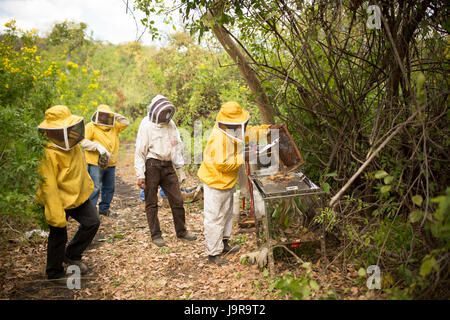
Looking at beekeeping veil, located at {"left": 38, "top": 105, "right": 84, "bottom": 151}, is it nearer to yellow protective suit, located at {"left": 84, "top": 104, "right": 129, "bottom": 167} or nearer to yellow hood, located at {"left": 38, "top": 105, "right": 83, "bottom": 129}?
yellow hood, located at {"left": 38, "top": 105, "right": 83, "bottom": 129}

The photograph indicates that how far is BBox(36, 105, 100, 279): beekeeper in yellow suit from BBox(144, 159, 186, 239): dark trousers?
3.23ft

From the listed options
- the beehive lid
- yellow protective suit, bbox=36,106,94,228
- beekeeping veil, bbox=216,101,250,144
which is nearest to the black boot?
the beehive lid

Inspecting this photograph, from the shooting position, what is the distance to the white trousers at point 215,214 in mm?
4383

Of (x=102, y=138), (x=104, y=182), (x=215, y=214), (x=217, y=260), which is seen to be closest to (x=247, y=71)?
(x=215, y=214)

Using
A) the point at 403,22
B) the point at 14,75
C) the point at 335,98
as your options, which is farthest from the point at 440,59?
the point at 14,75

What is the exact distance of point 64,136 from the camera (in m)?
3.85

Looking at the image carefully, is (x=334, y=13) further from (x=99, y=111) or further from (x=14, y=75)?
(x=14, y=75)

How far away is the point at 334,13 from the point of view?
4039 mm

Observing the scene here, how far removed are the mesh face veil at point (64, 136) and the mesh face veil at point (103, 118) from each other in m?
2.20

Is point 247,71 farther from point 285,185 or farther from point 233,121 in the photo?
point 285,185

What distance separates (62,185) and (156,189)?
1.51 metres

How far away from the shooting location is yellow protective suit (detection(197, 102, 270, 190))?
13.7 ft

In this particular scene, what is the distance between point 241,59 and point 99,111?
111 inches

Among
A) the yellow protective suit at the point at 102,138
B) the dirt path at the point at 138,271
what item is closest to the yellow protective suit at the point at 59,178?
the dirt path at the point at 138,271
